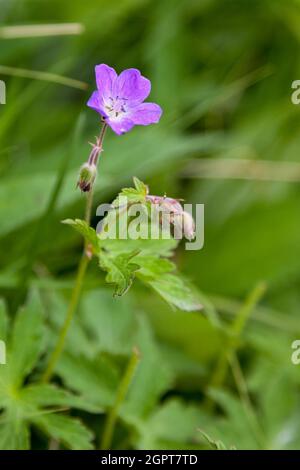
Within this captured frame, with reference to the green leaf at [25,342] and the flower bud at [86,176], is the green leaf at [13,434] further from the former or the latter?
the flower bud at [86,176]

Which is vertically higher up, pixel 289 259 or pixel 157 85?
pixel 157 85

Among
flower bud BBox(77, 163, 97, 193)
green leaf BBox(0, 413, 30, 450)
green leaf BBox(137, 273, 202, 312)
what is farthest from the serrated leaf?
green leaf BBox(0, 413, 30, 450)

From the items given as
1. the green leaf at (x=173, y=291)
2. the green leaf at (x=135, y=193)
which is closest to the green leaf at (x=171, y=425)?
the green leaf at (x=173, y=291)

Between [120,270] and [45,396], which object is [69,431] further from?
[120,270]

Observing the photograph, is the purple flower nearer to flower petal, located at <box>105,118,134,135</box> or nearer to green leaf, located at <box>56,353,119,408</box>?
flower petal, located at <box>105,118,134,135</box>
